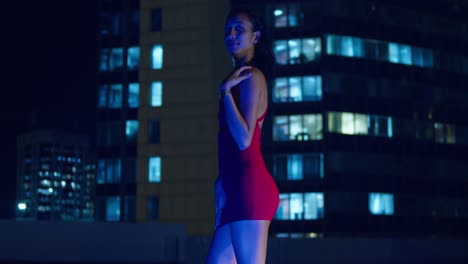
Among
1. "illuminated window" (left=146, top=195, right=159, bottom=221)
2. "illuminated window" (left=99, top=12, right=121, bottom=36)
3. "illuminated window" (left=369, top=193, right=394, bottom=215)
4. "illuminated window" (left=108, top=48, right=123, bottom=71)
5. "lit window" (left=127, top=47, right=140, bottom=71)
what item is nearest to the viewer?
"illuminated window" (left=146, top=195, right=159, bottom=221)

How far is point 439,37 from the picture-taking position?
6166cm

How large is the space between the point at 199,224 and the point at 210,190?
81.1 inches

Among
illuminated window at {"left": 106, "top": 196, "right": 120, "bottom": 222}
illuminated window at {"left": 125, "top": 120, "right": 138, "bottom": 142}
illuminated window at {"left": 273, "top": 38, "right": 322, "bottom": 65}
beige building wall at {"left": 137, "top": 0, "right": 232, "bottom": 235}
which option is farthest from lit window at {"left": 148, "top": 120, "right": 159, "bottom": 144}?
illuminated window at {"left": 273, "top": 38, "right": 322, "bottom": 65}

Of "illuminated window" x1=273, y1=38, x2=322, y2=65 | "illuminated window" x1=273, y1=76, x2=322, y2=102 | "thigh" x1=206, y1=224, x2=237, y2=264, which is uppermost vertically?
"illuminated window" x1=273, y1=38, x2=322, y2=65

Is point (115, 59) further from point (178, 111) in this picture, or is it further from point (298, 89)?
point (178, 111)

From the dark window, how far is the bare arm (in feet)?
134

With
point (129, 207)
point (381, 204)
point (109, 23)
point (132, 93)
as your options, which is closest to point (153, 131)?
point (129, 207)

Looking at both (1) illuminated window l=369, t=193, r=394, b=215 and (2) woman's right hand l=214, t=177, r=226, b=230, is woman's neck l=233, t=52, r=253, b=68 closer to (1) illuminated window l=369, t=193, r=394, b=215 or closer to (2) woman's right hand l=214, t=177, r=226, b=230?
(2) woman's right hand l=214, t=177, r=226, b=230

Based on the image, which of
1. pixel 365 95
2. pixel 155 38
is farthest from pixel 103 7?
pixel 365 95

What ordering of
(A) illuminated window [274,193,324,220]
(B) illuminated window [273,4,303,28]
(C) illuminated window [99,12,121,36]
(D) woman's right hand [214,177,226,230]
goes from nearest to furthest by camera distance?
(D) woman's right hand [214,177,226,230]
(A) illuminated window [274,193,324,220]
(B) illuminated window [273,4,303,28]
(C) illuminated window [99,12,121,36]

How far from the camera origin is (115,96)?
59.4 m

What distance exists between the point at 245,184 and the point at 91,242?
21.0 metres

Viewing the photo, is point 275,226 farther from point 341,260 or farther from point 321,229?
point 341,260

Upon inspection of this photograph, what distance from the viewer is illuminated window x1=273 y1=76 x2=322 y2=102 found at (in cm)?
5438
